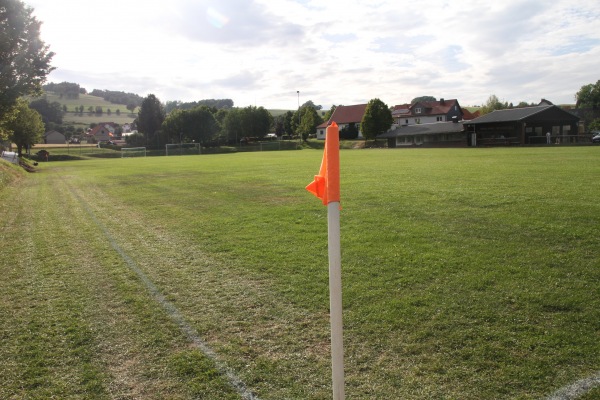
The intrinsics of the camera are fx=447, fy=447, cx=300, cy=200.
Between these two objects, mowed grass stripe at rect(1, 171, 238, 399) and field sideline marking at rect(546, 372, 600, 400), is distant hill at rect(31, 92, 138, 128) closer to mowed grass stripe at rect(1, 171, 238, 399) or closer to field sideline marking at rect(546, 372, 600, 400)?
mowed grass stripe at rect(1, 171, 238, 399)

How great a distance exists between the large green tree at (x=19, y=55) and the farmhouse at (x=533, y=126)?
2015 inches

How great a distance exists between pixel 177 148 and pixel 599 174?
257 ft

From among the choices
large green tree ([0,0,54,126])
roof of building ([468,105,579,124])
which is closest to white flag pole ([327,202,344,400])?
large green tree ([0,0,54,126])

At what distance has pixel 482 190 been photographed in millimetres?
12953

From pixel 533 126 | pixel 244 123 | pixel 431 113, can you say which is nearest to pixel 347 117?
pixel 431 113

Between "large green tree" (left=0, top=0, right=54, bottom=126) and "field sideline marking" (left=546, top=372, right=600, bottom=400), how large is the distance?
91.6ft

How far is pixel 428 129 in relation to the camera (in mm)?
71062

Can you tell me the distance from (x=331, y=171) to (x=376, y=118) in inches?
3120

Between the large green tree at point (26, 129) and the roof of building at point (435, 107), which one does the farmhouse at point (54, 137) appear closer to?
the large green tree at point (26, 129)

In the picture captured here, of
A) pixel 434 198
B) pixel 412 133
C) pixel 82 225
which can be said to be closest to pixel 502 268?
pixel 434 198

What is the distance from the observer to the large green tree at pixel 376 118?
79125mm

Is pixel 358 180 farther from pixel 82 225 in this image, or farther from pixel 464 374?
pixel 464 374

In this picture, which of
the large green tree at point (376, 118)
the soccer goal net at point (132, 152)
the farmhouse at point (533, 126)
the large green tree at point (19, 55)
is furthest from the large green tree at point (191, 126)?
the large green tree at point (19, 55)

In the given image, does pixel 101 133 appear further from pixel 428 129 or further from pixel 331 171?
pixel 331 171
